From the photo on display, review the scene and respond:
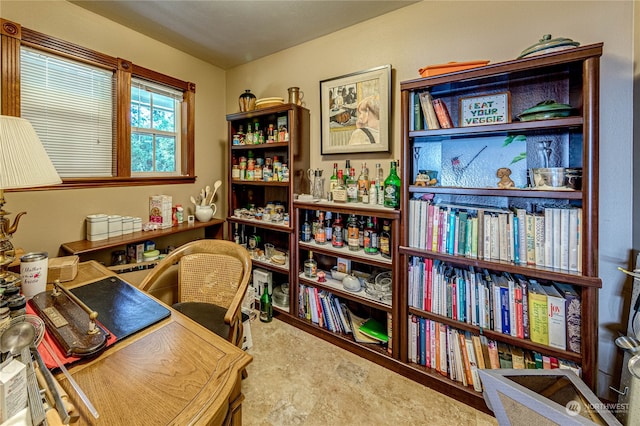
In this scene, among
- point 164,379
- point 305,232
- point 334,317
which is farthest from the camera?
point 305,232

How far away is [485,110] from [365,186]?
90 cm

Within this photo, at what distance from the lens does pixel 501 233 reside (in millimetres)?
1520

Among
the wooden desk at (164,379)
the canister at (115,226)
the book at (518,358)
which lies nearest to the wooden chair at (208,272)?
the wooden desk at (164,379)

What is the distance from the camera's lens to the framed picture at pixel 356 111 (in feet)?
6.81

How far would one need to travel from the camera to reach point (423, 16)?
1.94 meters

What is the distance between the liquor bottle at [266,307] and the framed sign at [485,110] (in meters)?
2.04

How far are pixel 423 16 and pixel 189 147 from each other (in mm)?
2374

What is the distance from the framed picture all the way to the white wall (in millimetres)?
76

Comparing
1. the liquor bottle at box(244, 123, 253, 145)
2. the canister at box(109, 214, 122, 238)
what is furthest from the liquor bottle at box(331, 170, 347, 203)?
the canister at box(109, 214, 122, 238)

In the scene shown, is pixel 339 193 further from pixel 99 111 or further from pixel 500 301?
pixel 99 111

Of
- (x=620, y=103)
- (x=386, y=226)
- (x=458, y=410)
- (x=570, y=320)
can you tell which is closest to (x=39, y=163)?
(x=386, y=226)

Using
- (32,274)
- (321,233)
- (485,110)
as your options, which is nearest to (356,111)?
(485,110)

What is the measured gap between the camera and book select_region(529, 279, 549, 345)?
1.43 metres

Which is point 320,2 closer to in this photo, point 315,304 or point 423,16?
point 423,16
